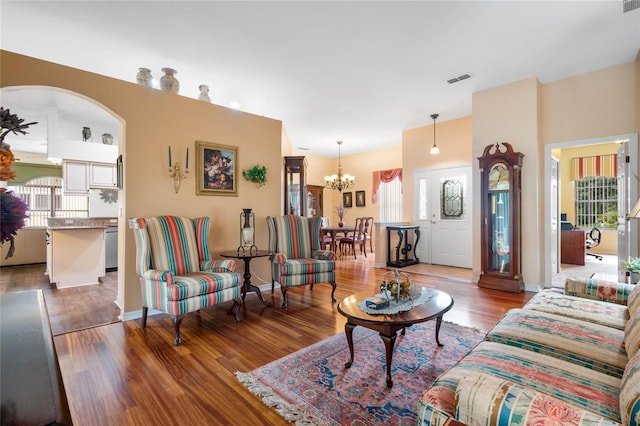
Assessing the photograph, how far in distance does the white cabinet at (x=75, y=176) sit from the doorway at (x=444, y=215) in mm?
6769

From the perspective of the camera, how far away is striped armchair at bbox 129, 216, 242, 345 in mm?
2662

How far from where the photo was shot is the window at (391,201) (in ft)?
26.7

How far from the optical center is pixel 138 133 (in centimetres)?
327

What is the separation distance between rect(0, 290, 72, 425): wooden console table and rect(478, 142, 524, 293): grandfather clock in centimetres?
480

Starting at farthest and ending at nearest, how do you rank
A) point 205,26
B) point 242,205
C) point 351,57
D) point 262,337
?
point 242,205
point 351,57
point 205,26
point 262,337

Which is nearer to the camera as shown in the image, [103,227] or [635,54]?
[635,54]

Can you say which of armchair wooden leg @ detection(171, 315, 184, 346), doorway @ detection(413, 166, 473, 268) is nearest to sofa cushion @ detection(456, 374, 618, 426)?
armchair wooden leg @ detection(171, 315, 184, 346)

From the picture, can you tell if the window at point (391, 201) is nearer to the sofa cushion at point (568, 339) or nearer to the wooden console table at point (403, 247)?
the wooden console table at point (403, 247)

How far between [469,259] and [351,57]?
14.3 feet

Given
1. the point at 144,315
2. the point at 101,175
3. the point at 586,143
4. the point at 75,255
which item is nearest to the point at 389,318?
the point at 144,315

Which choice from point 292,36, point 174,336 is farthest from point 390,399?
point 292,36

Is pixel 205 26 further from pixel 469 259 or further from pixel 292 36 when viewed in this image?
pixel 469 259

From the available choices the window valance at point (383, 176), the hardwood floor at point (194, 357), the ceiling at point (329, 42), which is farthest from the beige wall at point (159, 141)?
the window valance at point (383, 176)

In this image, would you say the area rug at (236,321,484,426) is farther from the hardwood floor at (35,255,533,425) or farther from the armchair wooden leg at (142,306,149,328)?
the armchair wooden leg at (142,306,149,328)
